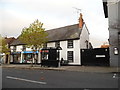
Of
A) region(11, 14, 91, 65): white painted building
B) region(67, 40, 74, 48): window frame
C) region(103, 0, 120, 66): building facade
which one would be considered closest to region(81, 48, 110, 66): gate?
region(11, 14, 91, 65): white painted building

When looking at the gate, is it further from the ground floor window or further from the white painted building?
the ground floor window

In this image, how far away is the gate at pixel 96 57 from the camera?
22.4m

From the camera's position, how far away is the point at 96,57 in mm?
23156

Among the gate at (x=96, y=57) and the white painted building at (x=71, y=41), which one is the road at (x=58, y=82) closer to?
the gate at (x=96, y=57)

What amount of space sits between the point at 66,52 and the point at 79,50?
2.60m

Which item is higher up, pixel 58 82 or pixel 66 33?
pixel 66 33

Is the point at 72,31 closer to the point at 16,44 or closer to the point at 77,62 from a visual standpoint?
the point at 77,62

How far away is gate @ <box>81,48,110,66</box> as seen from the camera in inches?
883

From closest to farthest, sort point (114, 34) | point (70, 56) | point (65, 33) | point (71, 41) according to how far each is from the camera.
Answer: point (114, 34) → point (70, 56) → point (71, 41) → point (65, 33)

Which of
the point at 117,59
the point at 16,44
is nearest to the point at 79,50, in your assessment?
the point at 117,59

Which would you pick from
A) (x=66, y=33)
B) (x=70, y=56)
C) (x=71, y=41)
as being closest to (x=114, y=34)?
(x=71, y=41)

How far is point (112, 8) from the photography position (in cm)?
2167

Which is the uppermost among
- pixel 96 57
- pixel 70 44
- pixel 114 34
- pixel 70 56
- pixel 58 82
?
pixel 114 34

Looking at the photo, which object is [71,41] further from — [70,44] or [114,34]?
[114,34]
